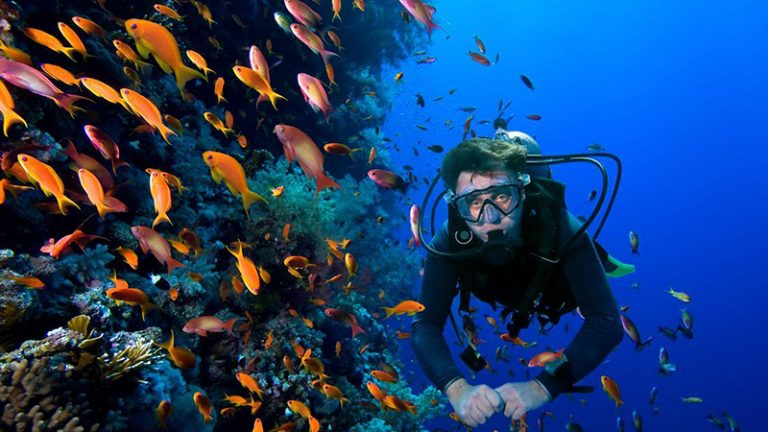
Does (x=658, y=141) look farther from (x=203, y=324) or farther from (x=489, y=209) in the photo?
(x=203, y=324)

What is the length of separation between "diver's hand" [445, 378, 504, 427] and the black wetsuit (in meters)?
0.27

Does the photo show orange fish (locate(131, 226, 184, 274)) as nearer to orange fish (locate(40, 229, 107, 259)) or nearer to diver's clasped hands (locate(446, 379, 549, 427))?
orange fish (locate(40, 229, 107, 259))

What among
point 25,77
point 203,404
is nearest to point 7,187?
point 25,77

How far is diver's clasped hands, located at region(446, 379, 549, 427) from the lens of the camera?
2.12 meters

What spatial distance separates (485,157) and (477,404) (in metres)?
1.84

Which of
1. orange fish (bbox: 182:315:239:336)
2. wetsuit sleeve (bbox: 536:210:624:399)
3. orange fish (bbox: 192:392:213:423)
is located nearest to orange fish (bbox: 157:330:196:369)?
orange fish (bbox: 192:392:213:423)

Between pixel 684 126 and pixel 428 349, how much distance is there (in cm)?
11865

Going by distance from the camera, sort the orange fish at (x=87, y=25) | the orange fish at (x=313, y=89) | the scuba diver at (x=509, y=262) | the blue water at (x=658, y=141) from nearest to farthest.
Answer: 1. the scuba diver at (x=509, y=262)
2. the orange fish at (x=313, y=89)
3. the orange fish at (x=87, y=25)
4. the blue water at (x=658, y=141)

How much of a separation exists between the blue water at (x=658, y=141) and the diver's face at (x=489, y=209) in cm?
3698

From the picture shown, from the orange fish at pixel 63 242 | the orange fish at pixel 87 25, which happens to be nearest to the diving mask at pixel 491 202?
the orange fish at pixel 63 242

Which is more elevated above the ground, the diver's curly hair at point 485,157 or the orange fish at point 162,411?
the diver's curly hair at point 485,157

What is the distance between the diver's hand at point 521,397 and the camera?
2.20 m

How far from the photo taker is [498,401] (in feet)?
6.89

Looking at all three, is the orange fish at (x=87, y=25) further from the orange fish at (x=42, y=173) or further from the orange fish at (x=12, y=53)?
the orange fish at (x=42, y=173)
